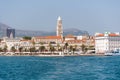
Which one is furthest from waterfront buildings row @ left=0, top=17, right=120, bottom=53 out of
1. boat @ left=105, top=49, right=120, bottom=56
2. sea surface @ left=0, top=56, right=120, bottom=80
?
sea surface @ left=0, top=56, right=120, bottom=80

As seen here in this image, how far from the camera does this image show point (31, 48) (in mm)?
147000

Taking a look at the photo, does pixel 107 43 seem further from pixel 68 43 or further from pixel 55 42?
pixel 55 42

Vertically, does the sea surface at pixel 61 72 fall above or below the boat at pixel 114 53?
below

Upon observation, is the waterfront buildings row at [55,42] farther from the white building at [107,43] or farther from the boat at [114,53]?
the boat at [114,53]

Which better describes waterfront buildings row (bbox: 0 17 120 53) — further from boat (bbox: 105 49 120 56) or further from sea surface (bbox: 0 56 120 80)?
sea surface (bbox: 0 56 120 80)

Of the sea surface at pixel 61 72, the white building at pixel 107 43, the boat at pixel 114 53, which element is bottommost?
the sea surface at pixel 61 72

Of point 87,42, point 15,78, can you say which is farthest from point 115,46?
point 15,78

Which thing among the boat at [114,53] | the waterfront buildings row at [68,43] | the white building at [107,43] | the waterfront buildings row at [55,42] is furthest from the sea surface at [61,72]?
the waterfront buildings row at [55,42]

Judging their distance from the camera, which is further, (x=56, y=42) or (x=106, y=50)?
(x=56, y=42)

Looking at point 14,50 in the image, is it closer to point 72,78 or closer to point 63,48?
point 63,48

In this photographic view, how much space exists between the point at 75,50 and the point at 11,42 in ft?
109

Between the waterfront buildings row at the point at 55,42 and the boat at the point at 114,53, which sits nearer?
the boat at the point at 114,53

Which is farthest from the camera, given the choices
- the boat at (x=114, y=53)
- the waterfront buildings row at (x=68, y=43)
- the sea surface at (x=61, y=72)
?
the waterfront buildings row at (x=68, y=43)

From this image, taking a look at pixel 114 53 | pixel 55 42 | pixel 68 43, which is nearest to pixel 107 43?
pixel 114 53
